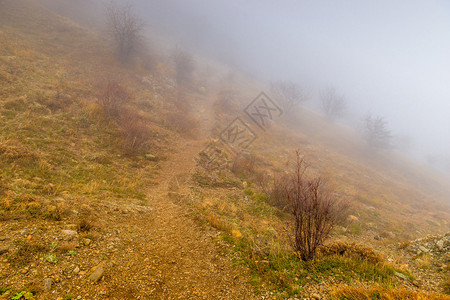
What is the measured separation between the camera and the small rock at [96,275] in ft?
11.3

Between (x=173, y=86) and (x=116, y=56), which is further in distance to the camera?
(x=173, y=86)

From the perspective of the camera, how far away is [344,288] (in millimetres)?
3314

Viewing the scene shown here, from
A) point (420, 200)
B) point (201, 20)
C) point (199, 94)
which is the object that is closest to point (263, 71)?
point (201, 20)

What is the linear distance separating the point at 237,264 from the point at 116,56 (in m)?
35.6

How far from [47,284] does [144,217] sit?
3719mm

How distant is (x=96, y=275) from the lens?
3523 mm

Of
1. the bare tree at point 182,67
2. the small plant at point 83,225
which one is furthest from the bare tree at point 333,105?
the small plant at point 83,225

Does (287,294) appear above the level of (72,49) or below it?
below

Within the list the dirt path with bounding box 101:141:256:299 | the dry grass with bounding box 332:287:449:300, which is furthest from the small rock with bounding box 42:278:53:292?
the dry grass with bounding box 332:287:449:300

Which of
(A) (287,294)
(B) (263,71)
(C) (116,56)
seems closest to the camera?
(A) (287,294)

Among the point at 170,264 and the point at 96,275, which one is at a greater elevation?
the point at 96,275

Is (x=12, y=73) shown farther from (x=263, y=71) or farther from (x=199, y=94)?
(x=263, y=71)

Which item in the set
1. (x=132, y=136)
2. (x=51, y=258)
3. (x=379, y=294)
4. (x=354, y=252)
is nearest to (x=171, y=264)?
(x=51, y=258)

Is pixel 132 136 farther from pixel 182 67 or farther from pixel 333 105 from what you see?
pixel 333 105
